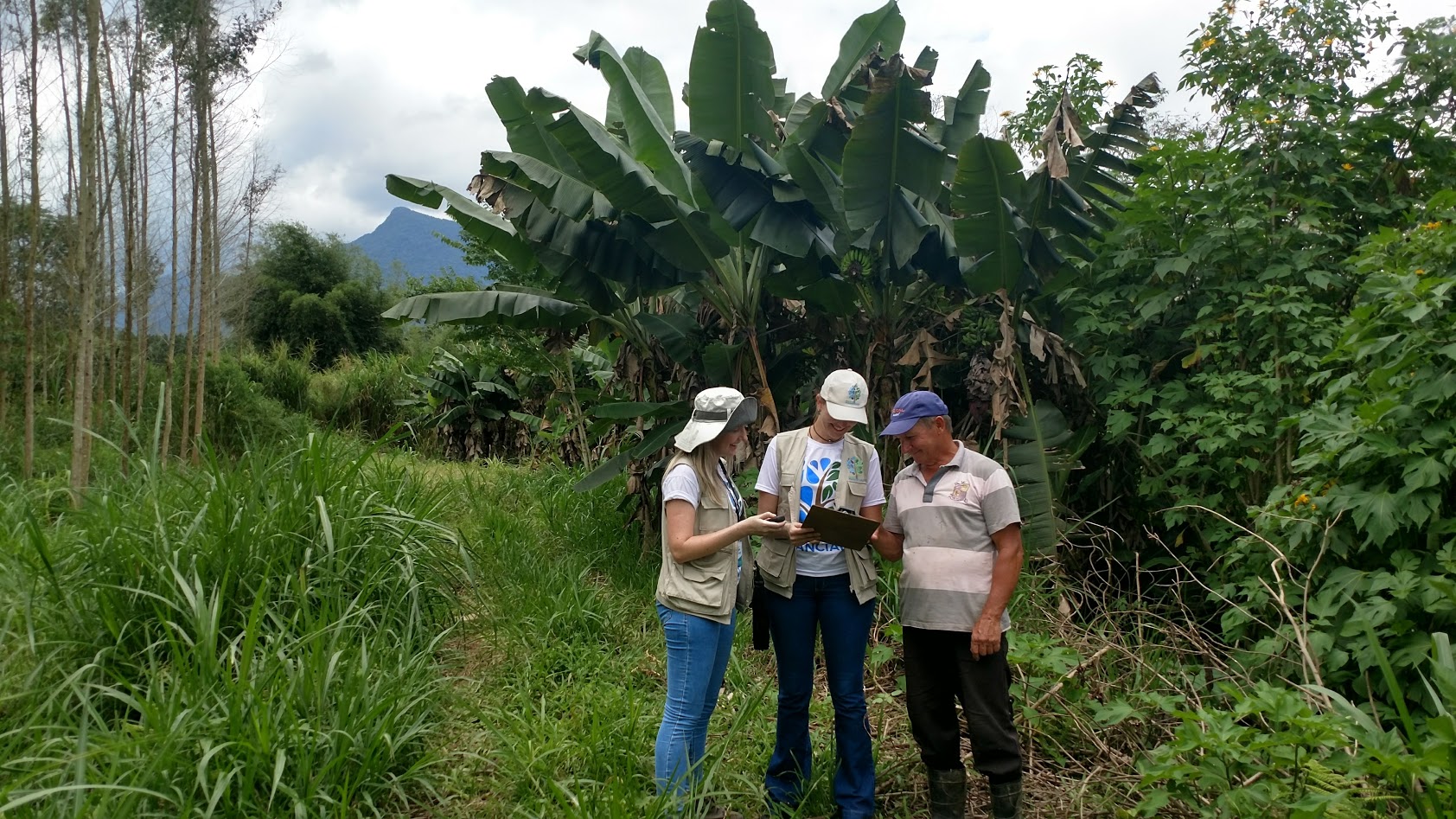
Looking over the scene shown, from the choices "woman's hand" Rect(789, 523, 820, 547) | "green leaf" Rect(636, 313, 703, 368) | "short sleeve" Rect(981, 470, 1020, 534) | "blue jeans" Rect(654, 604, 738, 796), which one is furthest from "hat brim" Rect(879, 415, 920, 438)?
"green leaf" Rect(636, 313, 703, 368)

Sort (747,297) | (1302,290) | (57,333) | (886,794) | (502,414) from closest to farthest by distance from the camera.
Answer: (886,794)
(1302,290)
(747,297)
(57,333)
(502,414)

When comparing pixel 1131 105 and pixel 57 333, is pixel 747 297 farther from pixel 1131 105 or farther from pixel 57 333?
pixel 57 333

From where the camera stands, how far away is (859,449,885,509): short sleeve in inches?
135

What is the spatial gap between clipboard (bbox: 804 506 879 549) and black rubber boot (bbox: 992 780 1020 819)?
1.02 meters

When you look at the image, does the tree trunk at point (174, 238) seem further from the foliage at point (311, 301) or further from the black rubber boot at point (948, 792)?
the foliage at point (311, 301)

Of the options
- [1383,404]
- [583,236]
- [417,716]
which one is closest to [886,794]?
[417,716]

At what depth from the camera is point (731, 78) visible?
19.4ft

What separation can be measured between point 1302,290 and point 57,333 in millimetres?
13856

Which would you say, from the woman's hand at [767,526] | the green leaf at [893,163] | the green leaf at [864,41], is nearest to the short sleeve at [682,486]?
the woman's hand at [767,526]

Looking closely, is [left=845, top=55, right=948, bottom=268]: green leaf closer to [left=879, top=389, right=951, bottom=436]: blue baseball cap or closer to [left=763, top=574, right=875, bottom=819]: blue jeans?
[left=879, top=389, right=951, bottom=436]: blue baseball cap

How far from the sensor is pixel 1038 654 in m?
3.90

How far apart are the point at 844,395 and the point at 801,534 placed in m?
0.56

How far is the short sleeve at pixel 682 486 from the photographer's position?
3.03 meters

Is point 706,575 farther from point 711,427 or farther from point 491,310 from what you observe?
point 491,310
